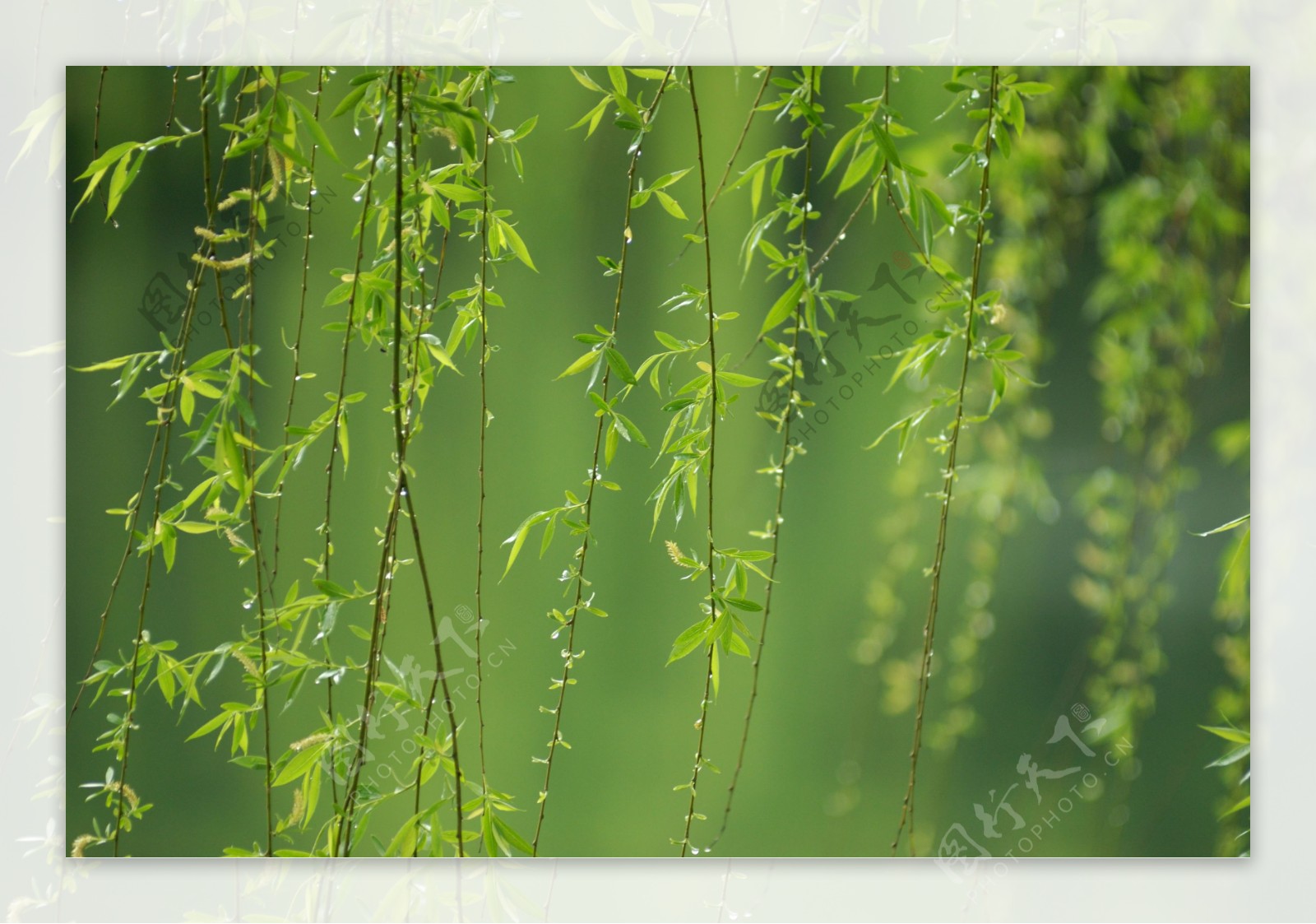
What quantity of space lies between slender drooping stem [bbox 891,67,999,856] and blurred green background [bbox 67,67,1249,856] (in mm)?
14

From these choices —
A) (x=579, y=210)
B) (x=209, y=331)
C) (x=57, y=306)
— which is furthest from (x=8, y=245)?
(x=579, y=210)

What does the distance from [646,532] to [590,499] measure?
8 cm

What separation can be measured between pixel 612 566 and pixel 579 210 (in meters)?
0.46

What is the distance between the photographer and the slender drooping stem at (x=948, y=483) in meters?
1.82

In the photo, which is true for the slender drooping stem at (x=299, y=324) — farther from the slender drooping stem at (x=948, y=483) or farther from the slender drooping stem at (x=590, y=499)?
the slender drooping stem at (x=948, y=483)

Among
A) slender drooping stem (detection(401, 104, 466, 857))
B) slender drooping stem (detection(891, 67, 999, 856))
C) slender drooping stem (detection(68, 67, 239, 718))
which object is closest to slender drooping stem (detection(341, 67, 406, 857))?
slender drooping stem (detection(401, 104, 466, 857))

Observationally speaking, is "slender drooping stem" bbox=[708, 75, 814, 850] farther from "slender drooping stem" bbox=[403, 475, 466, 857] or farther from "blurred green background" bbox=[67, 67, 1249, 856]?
"slender drooping stem" bbox=[403, 475, 466, 857]

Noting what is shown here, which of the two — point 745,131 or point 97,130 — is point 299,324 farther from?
point 745,131

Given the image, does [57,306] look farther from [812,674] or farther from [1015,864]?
[1015,864]

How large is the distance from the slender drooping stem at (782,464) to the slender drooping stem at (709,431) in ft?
0.15

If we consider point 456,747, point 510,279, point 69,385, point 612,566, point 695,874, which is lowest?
point 695,874

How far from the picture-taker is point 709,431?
1836mm

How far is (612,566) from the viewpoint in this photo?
1838 mm

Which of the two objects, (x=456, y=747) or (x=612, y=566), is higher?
(x=612, y=566)
